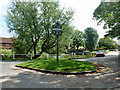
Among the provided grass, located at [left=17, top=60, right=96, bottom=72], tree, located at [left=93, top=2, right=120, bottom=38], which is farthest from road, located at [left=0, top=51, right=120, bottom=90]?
tree, located at [left=93, top=2, right=120, bottom=38]

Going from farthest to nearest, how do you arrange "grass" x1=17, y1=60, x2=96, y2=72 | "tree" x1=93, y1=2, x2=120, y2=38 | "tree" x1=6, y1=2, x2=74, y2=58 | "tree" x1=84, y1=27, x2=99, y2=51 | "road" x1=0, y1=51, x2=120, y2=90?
"tree" x1=84, y1=27, x2=99, y2=51, "tree" x1=6, y1=2, x2=74, y2=58, "tree" x1=93, y1=2, x2=120, y2=38, "grass" x1=17, y1=60, x2=96, y2=72, "road" x1=0, y1=51, x2=120, y2=90

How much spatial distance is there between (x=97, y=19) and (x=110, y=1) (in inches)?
167

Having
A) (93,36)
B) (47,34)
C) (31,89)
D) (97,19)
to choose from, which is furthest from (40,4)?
(93,36)

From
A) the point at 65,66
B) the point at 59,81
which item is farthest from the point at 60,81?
the point at 65,66

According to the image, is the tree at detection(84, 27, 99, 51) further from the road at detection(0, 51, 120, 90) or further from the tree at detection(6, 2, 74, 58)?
the road at detection(0, 51, 120, 90)

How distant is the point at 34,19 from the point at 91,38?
27.5 meters

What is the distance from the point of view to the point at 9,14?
16.7m

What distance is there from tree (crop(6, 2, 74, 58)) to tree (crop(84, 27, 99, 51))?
22.7 meters

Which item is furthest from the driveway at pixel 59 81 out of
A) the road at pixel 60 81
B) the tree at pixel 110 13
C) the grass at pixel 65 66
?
the tree at pixel 110 13

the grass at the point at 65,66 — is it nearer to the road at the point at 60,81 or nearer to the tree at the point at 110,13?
the road at the point at 60,81

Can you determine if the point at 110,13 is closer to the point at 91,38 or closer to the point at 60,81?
the point at 60,81

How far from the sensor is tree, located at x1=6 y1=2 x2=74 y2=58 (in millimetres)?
15781

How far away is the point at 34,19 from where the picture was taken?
16.2m

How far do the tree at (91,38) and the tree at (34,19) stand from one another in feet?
74.3
